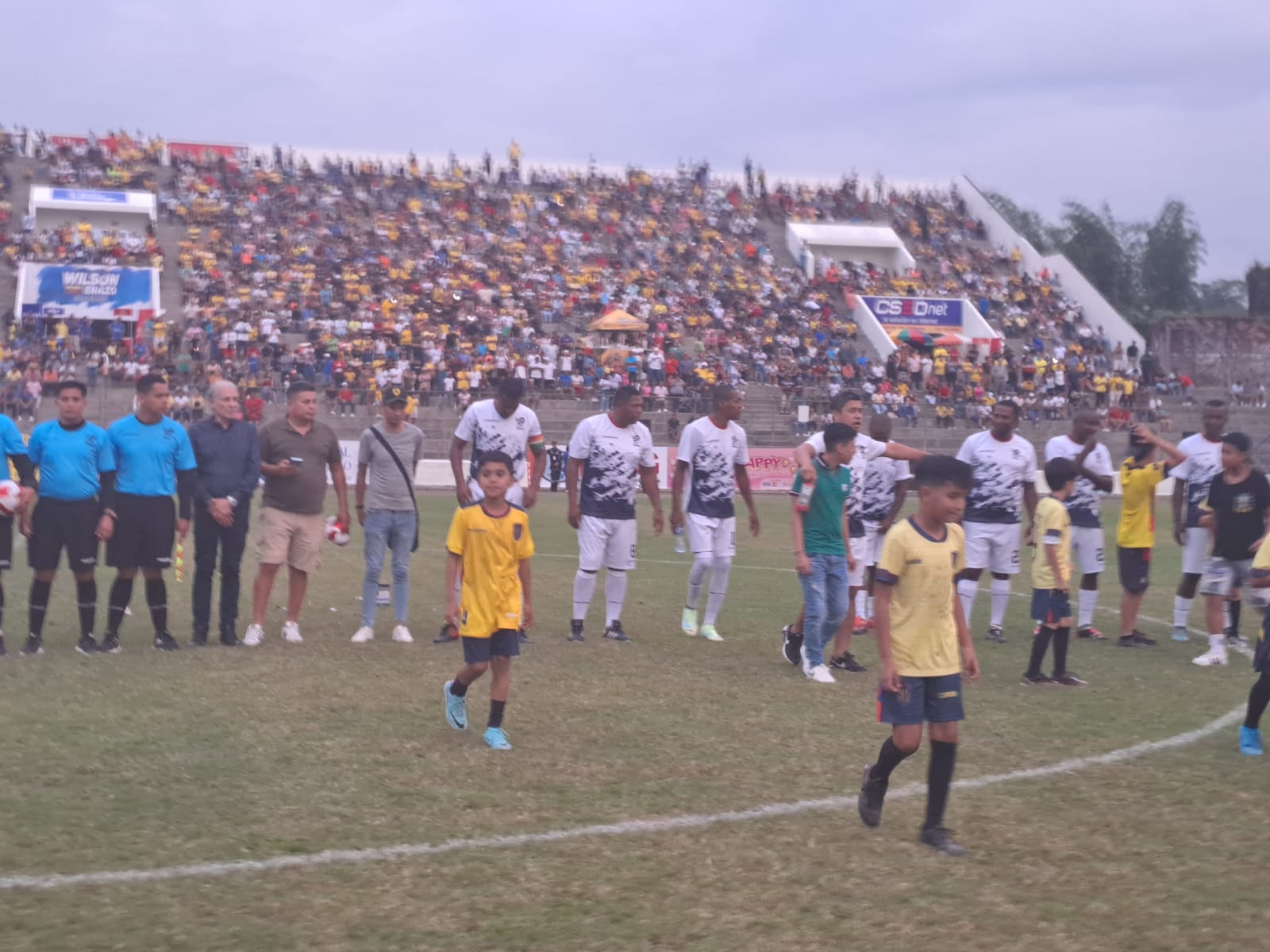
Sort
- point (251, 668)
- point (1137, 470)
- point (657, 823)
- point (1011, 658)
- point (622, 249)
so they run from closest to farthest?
point (657, 823), point (251, 668), point (1011, 658), point (1137, 470), point (622, 249)

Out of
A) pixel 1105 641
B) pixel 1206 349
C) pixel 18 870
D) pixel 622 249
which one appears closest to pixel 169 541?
pixel 18 870

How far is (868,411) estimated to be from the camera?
42500mm

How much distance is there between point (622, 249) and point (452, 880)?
45.7 m

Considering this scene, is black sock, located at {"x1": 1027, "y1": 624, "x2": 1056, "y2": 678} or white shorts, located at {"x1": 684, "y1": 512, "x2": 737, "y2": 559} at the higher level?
white shorts, located at {"x1": 684, "y1": 512, "x2": 737, "y2": 559}

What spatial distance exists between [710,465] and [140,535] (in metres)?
4.34

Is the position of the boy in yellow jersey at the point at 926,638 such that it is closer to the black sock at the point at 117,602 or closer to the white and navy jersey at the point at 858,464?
the white and navy jersey at the point at 858,464

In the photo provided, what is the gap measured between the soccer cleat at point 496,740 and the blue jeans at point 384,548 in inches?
151

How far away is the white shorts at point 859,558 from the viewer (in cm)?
1069

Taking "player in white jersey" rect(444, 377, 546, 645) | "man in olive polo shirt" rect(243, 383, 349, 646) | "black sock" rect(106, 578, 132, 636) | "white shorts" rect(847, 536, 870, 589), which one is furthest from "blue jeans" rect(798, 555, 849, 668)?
"black sock" rect(106, 578, 132, 636)

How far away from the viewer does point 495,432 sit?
11.1 m

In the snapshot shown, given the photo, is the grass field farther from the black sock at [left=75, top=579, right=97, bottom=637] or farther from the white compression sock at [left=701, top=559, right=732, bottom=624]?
the white compression sock at [left=701, top=559, right=732, bottom=624]

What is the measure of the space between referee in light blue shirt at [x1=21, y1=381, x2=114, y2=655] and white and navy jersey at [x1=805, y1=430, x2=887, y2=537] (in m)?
5.14

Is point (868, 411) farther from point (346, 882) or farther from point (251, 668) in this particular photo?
point (346, 882)

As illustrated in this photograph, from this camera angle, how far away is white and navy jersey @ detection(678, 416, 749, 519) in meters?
10.9
